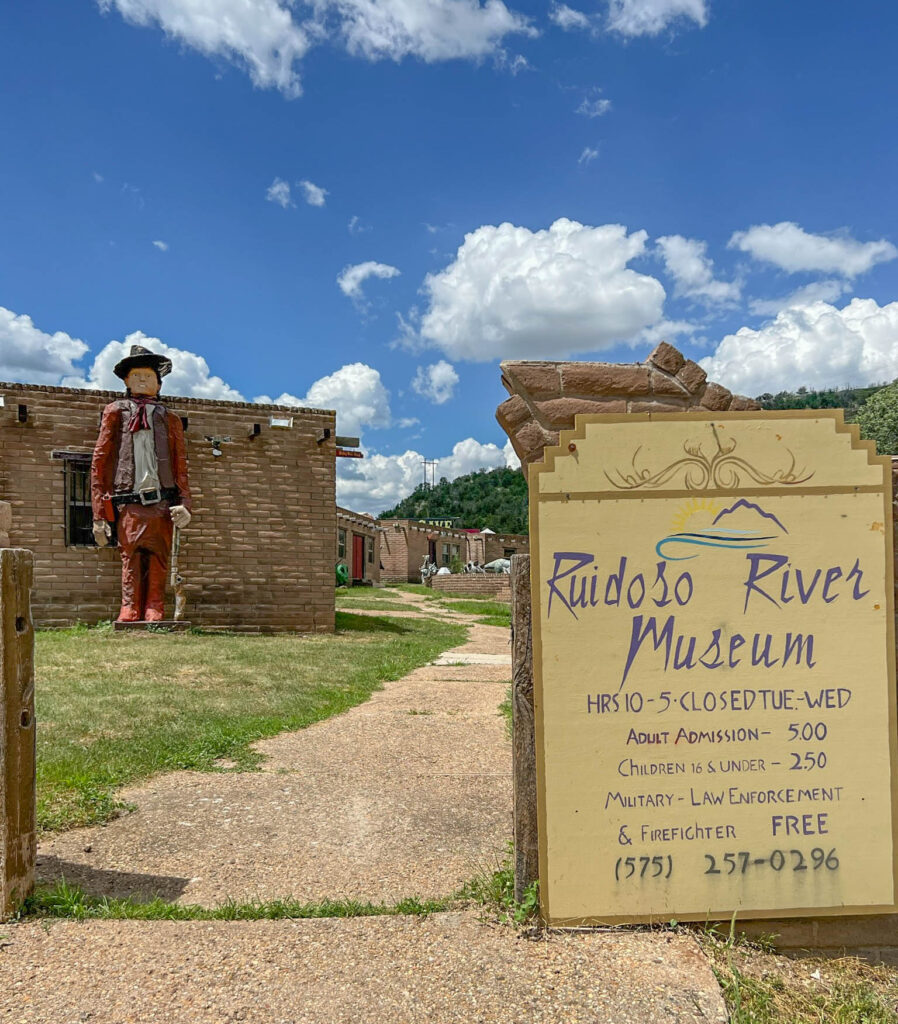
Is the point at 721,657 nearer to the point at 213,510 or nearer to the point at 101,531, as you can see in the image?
the point at 101,531

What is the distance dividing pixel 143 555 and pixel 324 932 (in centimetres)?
955

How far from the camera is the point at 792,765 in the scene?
276cm

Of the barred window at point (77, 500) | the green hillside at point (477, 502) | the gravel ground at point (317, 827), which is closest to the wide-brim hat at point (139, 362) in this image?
the barred window at point (77, 500)

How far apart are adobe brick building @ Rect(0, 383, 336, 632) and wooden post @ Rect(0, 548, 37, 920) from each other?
9.56 metres

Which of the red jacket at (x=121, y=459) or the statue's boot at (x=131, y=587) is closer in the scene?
the red jacket at (x=121, y=459)

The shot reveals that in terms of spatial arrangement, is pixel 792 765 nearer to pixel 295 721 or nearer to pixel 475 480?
pixel 295 721

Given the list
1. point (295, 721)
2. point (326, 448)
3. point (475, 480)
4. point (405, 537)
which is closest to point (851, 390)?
point (475, 480)

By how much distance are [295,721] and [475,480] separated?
108 meters

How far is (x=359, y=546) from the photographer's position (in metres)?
37.8

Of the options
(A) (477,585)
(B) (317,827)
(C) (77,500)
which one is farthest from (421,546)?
(B) (317,827)

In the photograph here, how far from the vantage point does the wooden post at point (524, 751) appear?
2734 millimetres

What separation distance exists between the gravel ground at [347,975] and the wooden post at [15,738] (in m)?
0.23

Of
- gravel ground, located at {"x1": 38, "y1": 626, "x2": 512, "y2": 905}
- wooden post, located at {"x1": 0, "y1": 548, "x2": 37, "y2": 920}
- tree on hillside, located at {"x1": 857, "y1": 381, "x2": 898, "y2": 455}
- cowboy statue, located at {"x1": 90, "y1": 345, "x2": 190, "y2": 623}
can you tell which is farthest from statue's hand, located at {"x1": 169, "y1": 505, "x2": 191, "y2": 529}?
tree on hillside, located at {"x1": 857, "y1": 381, "x2": 898, "y2": 455}

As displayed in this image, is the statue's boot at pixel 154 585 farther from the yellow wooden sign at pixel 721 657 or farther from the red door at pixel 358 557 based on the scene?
the red door at pixel 358 557
